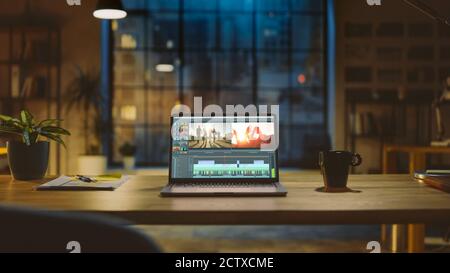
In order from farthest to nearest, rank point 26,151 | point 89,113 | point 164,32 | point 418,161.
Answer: point 164,32 < point 89,113 < point 418,161 < point 26,151

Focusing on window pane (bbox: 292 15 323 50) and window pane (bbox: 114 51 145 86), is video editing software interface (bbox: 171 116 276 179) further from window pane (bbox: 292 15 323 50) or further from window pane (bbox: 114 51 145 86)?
window pane (bbox: 292 15 323 50)

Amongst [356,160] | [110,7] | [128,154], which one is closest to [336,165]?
[356,160]

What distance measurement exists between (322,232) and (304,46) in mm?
3408

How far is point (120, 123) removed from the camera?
6844 millimetres

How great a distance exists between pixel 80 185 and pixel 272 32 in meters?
5.65

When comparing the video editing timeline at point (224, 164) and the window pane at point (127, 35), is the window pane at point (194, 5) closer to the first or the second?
the window pane at point (127, 35)

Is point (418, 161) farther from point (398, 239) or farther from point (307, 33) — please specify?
point (307, 33)

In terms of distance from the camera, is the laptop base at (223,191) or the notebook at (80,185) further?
the notebook at (80,185)

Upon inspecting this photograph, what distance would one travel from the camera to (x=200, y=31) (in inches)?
275

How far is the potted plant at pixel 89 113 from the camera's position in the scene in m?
6.02

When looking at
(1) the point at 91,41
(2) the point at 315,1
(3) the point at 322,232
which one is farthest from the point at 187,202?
(2) the point at 315,1

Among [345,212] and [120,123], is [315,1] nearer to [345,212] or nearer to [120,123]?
[120,123]

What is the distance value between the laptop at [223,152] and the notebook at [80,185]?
0.69 ft

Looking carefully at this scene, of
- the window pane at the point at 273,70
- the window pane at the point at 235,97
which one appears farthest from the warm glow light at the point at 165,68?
the window pane at the point at 273,70
